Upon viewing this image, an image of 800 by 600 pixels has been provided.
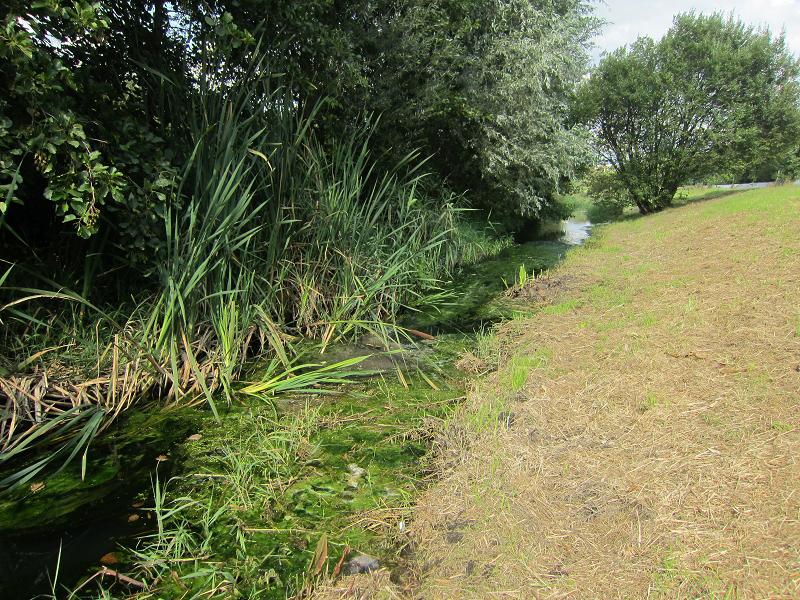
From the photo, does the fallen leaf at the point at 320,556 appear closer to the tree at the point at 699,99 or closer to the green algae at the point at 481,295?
the green algae at the point at 481,295

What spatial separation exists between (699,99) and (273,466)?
16.2 meters

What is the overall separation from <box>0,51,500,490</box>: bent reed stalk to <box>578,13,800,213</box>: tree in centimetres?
1277

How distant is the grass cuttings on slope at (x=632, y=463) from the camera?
6.07 ft

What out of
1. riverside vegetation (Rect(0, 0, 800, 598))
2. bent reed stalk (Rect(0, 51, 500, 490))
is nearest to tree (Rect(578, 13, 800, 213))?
riverside vegetation (Rect(0, 0, 800, 598))

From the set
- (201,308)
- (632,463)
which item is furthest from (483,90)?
(632,463)

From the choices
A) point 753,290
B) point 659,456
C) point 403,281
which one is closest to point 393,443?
point 659,456

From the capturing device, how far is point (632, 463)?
7.97 feet

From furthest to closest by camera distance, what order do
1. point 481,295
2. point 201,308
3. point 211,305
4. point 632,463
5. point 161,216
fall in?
1. point 481,295
2. point 201,308
3. point 211,305
4. point 161,216
5. point 632,463

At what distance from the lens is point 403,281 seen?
20.6ft

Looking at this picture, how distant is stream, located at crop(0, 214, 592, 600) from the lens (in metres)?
2.18

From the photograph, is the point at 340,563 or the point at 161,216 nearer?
the point at 340,563

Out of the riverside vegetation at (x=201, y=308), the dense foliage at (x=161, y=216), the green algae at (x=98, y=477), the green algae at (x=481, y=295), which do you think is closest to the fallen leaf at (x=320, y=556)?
the riverside vegetation at (x=201, y=308)

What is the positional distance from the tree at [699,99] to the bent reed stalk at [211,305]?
12773 millimetres

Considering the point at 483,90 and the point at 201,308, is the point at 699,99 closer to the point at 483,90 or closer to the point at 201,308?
the point at 483,90
